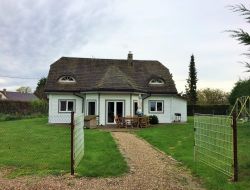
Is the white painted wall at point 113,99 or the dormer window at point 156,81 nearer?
the white painted wall at point 113,99

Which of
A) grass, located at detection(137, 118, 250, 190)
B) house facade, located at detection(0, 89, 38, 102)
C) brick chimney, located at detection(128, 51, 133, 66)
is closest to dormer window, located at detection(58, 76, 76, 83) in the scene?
brick chimney, located at detection(128, 51, 133, 66)

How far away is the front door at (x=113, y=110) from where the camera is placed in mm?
32531

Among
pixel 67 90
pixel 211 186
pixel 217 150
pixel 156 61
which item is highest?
pixel 156 61

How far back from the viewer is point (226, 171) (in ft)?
35.2

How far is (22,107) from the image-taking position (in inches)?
2119

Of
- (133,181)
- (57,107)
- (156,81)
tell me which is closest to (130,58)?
(156,81)

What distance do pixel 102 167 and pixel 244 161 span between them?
15.7 feet

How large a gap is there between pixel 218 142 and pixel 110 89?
70.0 ft

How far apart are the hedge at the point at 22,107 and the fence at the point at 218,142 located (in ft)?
131

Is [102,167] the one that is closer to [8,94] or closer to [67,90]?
[67,90]

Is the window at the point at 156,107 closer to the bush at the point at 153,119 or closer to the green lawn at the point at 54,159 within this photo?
the bush at the point at 153,119

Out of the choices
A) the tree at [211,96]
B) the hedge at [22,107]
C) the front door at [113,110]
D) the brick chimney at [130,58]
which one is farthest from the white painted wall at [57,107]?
the tree at [211,96]

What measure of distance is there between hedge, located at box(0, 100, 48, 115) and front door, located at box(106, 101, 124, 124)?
810 inches

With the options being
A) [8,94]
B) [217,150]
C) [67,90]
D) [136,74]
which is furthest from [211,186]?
[8,94]
